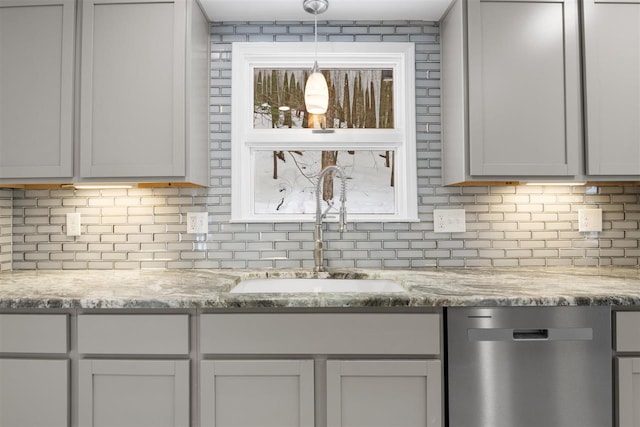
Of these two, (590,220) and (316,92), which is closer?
(316,92)

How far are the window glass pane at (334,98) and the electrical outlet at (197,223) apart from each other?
56cm

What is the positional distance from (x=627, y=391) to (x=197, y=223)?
6.14ft

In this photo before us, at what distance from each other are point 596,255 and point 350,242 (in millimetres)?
1235

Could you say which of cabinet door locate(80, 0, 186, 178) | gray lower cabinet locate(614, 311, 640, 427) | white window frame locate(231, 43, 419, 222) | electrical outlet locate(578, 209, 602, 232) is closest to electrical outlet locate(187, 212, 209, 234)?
white window frame locate(231, 43, 419, 222)

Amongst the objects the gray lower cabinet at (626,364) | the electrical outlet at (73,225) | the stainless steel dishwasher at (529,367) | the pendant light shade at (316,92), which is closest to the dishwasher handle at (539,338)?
the stainless steel dishwasher at (529,367)

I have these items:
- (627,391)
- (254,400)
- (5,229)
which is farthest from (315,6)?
(627,391)

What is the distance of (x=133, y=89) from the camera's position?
1840 mm

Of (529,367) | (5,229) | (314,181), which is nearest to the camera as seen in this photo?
(529,367)

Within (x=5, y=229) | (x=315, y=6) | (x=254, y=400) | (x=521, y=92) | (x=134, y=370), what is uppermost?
(x=315, y=6)

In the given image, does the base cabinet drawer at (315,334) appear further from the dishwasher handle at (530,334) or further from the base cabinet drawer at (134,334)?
the dishwasher handle at (530,334)

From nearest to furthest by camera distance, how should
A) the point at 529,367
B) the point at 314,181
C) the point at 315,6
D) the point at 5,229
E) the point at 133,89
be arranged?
the point at 529,367
the point at 133,89
the point at 315,6
the point at 5,229
the point at 314,181

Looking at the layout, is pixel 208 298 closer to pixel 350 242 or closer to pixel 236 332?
pixel 236 332

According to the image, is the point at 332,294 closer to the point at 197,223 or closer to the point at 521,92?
the point at 197,223

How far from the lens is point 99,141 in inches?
72.2
